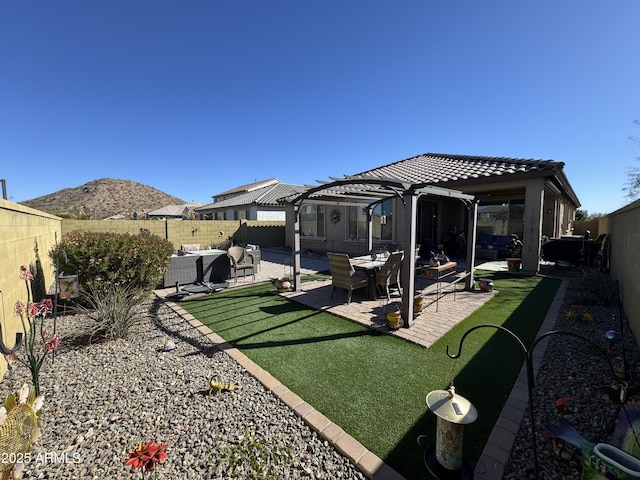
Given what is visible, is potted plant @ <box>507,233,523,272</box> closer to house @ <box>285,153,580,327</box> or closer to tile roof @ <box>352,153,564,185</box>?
house @ <box>285,153,580,327</box>

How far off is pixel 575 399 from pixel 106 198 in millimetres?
77607

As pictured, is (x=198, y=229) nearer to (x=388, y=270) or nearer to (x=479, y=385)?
(x=388, y=270)

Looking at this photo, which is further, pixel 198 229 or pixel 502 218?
pixel 198 229

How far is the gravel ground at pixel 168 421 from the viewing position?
207 cm

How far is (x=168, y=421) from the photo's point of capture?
8.48ft

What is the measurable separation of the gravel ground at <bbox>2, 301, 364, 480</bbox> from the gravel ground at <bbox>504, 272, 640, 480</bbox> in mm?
1463

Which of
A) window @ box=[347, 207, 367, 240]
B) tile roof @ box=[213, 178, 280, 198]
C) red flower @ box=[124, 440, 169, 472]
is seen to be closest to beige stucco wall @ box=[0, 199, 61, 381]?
red flower @ box=[124, 440, 169, 472]

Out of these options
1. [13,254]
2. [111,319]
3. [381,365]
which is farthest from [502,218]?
[13,254]

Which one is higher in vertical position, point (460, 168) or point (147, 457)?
point (460, 168)

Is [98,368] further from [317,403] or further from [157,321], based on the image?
[317,403]

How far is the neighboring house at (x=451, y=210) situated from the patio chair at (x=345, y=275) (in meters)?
3.43

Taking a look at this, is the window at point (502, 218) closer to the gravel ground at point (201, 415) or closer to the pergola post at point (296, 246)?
the gravel ground at point (201, 415)

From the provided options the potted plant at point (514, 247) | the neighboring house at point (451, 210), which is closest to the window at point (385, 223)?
the neighboring house at point (451, 210)

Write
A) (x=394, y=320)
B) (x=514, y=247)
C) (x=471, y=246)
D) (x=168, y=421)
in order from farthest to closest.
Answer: (x=514, y=247) → (x=471, y=246) → (x=394, y=320) → (x=168, y=421)
